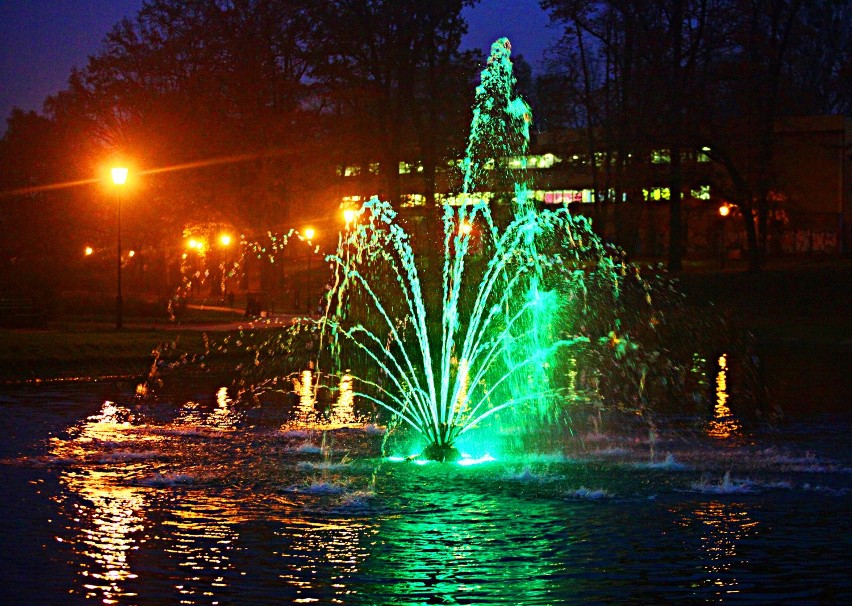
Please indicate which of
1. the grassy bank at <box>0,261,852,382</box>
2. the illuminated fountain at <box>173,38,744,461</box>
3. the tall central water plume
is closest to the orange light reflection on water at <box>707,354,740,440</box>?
the illuminated fountain at <box>173,38,744,461</box>

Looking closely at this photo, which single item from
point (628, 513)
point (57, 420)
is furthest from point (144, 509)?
point (57, 420)

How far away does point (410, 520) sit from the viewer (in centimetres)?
1120

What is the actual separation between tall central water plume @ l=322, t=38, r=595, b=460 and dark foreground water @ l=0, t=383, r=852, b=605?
1.59m

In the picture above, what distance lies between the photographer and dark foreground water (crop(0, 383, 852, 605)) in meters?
8.89

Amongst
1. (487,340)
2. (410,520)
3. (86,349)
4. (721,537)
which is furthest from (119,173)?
(721,537)

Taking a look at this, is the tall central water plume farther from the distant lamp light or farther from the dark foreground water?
the distant lamp light

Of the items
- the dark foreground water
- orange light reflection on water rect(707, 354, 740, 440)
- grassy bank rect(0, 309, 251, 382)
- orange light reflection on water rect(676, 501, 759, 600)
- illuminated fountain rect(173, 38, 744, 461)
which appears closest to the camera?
the dark foreground water

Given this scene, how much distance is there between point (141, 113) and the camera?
5438 centimetres

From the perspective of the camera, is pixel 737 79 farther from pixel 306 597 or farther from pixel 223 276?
pixel 306 597

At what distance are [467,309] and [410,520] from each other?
26068 mm

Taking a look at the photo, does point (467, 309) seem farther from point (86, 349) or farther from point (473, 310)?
point (86, 349)

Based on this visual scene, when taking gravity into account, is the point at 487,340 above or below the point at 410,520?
above

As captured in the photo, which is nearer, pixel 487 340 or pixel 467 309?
pixel 487 340

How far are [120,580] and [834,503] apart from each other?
7104 mm
